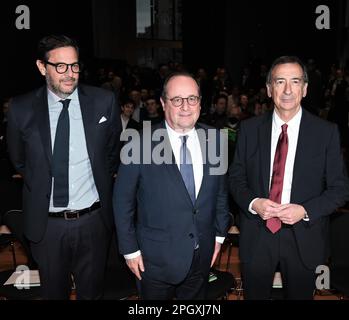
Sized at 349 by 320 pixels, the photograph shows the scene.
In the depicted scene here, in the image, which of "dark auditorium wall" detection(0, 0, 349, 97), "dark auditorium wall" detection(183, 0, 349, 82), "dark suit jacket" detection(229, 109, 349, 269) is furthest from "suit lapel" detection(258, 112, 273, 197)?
"dark auditorium wall" detection(183, 0, 349, 82)

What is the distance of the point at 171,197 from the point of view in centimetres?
238

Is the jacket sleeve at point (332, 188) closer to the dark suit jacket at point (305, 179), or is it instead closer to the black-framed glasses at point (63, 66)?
the dark suit jacket at point (305, 179)

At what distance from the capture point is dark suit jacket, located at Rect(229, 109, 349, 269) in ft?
8.13

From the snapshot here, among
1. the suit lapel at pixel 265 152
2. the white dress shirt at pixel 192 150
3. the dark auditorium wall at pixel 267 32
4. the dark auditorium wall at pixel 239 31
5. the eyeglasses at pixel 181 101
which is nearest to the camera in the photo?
the eyeglasses at pixel 181 101

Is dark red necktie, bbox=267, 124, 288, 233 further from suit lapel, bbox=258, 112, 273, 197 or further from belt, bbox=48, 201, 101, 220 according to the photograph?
belt, bbox=48, 201, 101, 220

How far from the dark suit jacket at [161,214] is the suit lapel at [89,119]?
30cm

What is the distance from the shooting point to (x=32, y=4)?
384 inches

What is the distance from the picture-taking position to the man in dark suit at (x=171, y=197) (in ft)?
7.76

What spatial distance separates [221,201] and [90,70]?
1374 centimetres

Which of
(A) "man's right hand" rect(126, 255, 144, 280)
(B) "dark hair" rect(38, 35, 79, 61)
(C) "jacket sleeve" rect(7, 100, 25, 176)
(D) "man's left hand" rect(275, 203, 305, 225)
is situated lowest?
(A) "man's right hand" rect(126, 255, 144, 280)

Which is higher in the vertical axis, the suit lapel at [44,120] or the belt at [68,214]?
the suit lapel at [44,120]

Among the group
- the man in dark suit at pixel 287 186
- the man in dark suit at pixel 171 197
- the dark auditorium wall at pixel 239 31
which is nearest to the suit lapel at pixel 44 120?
the man in dark suit at pixel 171 197

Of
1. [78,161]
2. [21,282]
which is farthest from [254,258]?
[21,282]
